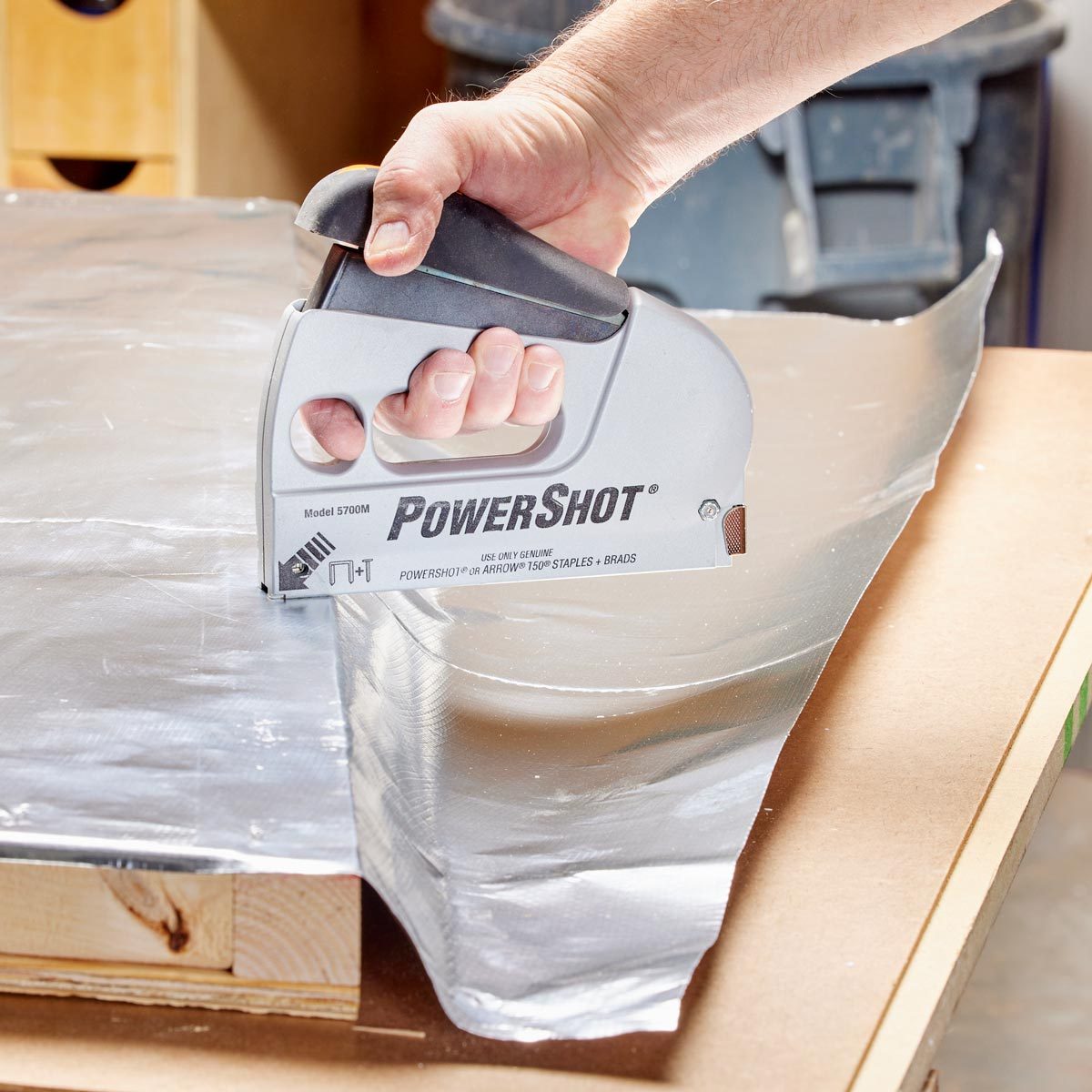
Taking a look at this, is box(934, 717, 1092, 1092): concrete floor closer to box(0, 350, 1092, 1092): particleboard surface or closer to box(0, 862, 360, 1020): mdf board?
box(0, 350, 1092, 1092): particleboard surface

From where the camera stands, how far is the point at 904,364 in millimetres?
1192

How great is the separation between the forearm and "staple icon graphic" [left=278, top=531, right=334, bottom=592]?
1.22 feet

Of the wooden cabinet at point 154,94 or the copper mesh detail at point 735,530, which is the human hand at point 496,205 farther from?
the wooden cabinet at point 154,94

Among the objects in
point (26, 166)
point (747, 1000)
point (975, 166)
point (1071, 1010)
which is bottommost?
point (1071, 1010)

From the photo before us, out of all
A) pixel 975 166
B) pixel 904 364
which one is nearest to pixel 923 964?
pixel 904 364

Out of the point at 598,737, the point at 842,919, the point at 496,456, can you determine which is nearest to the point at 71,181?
the point at 496,456

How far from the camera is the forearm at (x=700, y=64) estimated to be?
35.1 inches

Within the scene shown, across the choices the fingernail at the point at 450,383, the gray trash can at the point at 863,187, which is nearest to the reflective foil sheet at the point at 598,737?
the fingernail at the point at 450,383

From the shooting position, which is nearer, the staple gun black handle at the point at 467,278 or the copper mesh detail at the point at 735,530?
the staple gun black handle at the point at 467,278

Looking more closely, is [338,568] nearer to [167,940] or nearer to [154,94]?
[167,940]

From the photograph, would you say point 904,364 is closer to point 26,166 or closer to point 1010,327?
point 1010,327

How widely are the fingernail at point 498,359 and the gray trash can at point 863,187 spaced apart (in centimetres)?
122

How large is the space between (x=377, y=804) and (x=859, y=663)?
32cm

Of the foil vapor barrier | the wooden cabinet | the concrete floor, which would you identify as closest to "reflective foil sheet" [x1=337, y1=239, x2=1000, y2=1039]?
the foil vapor barrier
